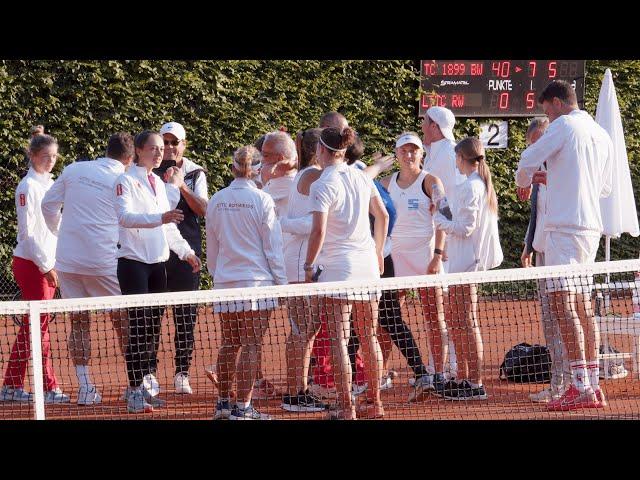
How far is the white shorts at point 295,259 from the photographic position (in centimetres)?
748

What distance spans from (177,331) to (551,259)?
2617 mm

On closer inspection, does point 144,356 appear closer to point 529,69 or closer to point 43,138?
point 43,138

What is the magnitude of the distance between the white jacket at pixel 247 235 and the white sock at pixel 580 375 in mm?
1851

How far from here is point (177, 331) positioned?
8.02 m

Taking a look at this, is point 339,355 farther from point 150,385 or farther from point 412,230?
point 150,385

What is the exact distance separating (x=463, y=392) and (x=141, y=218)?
93.7 inches

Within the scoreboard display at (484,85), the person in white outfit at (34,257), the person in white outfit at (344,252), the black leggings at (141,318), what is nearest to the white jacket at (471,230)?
the person in white outfit at (344,252)

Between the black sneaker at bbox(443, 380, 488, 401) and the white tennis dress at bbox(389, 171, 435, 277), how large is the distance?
79cm

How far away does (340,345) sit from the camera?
659cm

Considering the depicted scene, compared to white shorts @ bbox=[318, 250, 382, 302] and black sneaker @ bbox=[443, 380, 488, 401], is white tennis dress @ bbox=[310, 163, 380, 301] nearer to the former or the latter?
white shorts @ bbox=[318, 250, 382, 302]

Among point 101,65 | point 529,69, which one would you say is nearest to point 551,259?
point 101,65

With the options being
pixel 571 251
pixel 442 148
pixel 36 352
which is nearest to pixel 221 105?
pixel 442 148

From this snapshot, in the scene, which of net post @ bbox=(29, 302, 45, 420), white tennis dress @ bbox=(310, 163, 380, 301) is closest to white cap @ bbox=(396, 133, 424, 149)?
white tennis dress @ bbox=(310, 163, 380, 301)

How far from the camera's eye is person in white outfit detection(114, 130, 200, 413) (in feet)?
23.8
